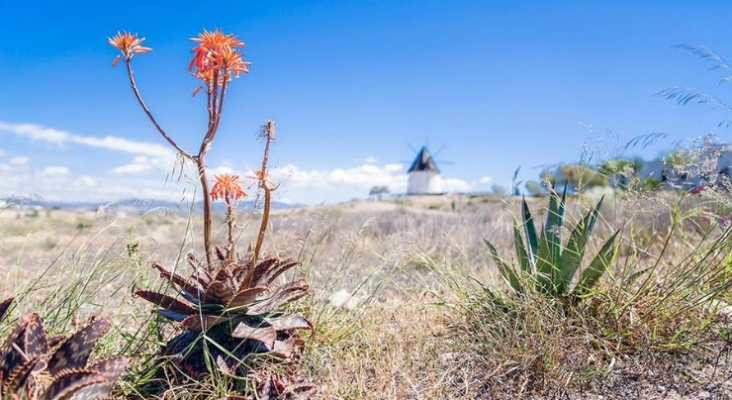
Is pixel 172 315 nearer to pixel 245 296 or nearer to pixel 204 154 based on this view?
pixel 245 296

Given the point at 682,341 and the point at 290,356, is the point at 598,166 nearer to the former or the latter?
the point at 682,341

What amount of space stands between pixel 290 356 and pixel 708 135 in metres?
2.26

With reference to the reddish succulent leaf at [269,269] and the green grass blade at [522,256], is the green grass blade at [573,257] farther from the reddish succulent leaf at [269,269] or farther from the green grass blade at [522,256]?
the reddish succulent leaf at [269,269]

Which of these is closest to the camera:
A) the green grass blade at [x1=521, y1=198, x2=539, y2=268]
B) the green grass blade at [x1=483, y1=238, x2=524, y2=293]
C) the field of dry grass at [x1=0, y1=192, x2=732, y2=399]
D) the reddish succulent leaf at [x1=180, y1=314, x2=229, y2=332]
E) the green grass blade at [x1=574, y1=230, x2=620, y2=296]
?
the reddish succulent leaf at [x1=180, y1=314, x2=229, y2=332]

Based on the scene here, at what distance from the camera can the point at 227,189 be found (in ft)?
6.17

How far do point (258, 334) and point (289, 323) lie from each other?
0.16 meters

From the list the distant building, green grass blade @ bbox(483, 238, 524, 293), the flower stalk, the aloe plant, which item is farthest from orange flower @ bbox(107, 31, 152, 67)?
the distant building

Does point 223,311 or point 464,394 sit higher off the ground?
point 223,311

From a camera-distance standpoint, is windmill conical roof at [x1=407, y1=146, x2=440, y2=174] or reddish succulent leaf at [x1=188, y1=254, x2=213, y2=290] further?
windmill conical roof at [x1=407, y1=146, x2=440, y2=174]

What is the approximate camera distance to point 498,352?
7.40 feet

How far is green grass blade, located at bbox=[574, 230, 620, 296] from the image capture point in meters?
2.50

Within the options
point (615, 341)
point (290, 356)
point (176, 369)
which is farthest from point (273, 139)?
point (615, 341)

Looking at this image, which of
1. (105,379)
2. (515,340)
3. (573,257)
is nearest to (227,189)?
(105,379)

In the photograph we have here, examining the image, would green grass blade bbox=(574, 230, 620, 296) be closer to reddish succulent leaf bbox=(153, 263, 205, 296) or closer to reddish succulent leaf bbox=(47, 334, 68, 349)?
reddish succulent leaf bbox=(153, 263, 205, 296)
